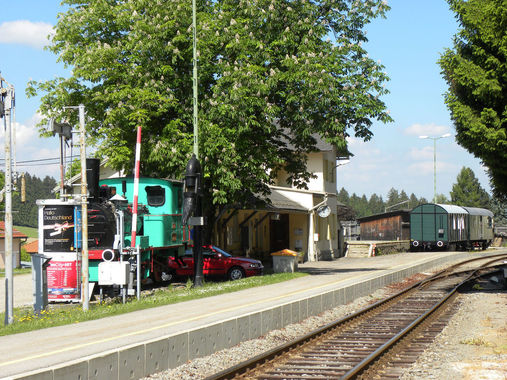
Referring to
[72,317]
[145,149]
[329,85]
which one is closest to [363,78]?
[329,85]

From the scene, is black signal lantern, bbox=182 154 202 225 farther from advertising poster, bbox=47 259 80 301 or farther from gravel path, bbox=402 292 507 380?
gravel path, bbox=402 292 507 380

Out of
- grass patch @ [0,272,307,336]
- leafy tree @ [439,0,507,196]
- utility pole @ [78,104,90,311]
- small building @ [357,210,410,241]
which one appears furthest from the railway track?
small building @ [357,210,410,241]

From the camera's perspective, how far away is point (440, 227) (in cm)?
4984

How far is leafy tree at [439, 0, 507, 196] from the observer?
1723 centimetres

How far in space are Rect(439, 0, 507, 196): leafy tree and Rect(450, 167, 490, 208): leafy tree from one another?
96359mm

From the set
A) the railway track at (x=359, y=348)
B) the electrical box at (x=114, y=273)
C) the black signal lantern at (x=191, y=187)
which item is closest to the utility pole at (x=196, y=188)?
the black signal lantern at (x=191, y=187)

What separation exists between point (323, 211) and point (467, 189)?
81.0m

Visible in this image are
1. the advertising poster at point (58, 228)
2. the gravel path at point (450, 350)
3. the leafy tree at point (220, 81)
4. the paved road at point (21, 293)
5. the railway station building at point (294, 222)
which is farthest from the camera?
the railway station building at point (294, 222)

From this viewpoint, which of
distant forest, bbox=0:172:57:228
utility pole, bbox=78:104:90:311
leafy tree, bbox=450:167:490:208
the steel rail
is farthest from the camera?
distant forest, bbox=0:172:57:228

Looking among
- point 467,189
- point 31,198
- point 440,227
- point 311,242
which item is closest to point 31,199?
point 31,198

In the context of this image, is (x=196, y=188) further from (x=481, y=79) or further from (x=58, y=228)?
(x=481, y=79)

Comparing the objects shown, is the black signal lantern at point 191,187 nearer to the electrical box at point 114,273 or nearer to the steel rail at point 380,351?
the electrical box at point 114,273

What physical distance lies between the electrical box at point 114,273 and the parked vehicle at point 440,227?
120ft

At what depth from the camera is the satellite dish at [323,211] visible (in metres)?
37.5
